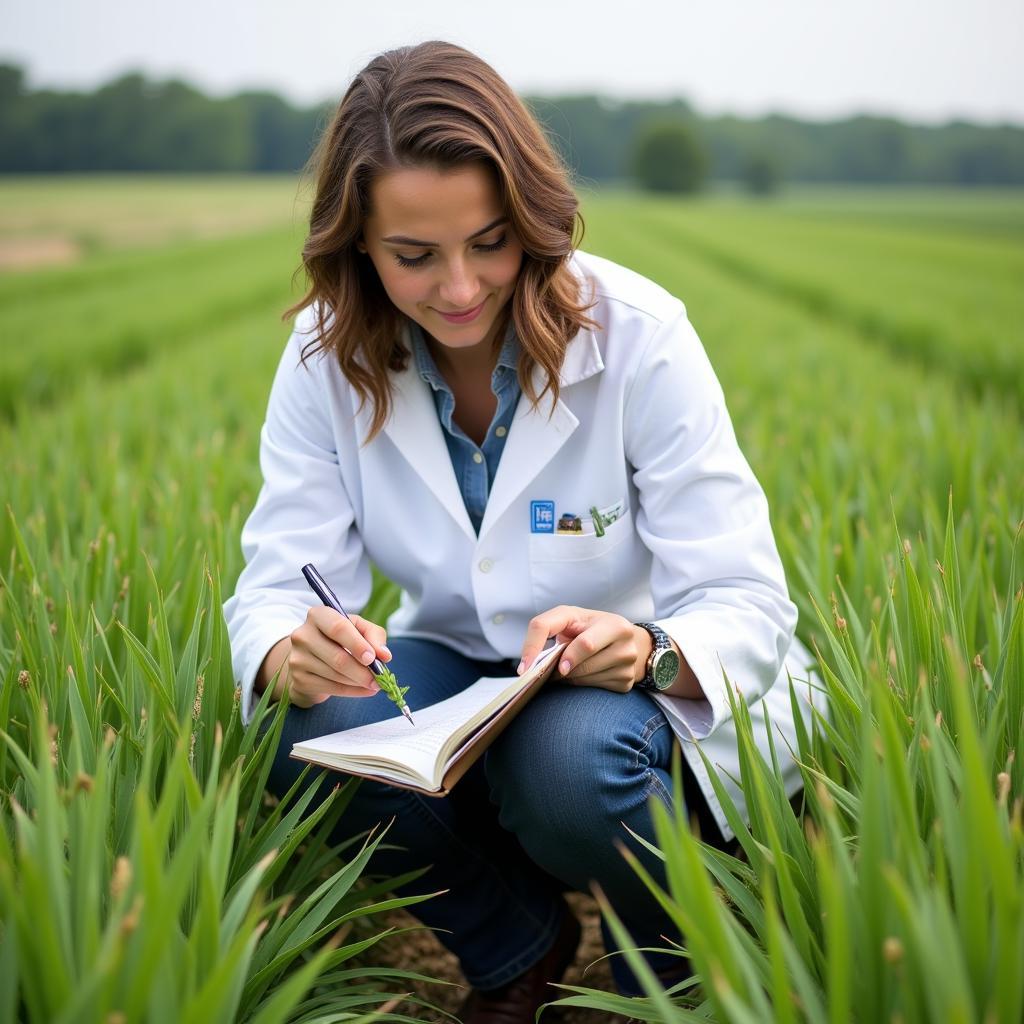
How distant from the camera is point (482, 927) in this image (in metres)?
1.61

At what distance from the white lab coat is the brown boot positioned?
0.40 meters

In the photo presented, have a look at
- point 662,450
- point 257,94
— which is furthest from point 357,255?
point 257,94

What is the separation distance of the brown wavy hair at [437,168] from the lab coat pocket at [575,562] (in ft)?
0.77

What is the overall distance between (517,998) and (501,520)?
71cm

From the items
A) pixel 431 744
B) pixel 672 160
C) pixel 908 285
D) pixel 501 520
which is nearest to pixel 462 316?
pixel 501 520

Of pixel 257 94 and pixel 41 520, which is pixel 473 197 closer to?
pixel 41 520

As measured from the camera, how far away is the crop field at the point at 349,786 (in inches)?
33.9

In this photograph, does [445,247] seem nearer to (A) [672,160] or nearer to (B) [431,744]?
(B) [431,744]

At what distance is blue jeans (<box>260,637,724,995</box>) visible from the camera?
1391 millimetres

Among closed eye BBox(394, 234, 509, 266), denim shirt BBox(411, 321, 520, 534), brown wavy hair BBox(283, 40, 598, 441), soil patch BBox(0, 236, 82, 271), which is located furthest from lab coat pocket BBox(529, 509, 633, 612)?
soil patch BBox(0, 236, 82, 271)

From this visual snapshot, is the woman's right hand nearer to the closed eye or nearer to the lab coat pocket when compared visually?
the lab coat pocket

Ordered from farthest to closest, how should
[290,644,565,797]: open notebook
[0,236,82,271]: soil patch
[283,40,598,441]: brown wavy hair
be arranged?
[0,236,82,271]: soil patch → [283,40,598,441]: brown wavy hair → [290,644,565,797]: open notebook

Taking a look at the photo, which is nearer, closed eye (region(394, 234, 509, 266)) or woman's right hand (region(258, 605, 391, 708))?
woman's right hand (region(258, 605, 391, 708))

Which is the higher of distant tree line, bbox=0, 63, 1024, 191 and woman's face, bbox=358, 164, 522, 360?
distant tree line, bbox=0, 63, 1024, 191
